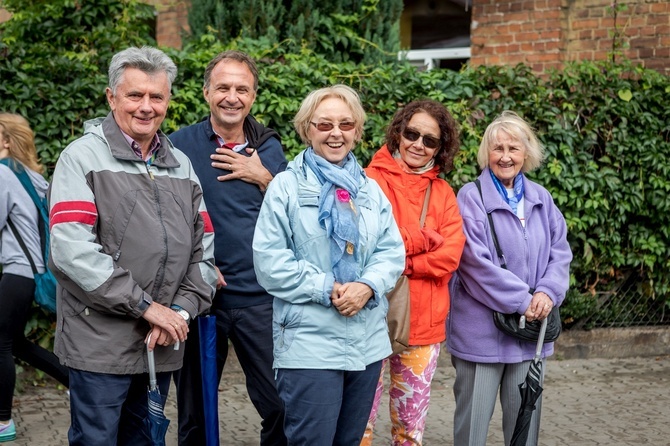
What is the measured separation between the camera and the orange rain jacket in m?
4.19

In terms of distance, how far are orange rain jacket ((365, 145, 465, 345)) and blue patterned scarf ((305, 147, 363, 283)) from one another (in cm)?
54

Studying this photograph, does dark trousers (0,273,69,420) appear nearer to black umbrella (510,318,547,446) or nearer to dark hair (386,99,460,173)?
dark hair (386,99,460,173)

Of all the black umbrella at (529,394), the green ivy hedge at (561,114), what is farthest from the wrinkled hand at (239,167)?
the green ivy hedge at (561,114)

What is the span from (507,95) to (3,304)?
14.0 ft

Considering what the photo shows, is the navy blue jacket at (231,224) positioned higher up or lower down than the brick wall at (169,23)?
lower down

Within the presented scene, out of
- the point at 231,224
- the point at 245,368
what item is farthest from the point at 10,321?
the point at 231,224

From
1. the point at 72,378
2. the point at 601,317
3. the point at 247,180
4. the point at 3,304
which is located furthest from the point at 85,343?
the point at 601,317

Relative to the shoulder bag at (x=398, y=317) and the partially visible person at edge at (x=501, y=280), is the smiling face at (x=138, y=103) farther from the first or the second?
the partially visible person at edge at (x=501, y=280)

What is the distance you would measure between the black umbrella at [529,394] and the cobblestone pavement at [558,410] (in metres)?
1.19

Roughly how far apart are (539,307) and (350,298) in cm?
118

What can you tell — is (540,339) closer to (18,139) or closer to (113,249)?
(113,249)

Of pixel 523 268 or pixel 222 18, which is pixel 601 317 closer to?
pixel 523 268

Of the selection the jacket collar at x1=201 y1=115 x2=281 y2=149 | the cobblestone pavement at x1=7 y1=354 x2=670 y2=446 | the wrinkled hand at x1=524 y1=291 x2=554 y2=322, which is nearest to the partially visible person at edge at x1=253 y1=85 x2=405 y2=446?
the jacket collar at x1=201 y1=115 x2=281 y2=149

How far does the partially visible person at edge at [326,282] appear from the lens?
142 inches
